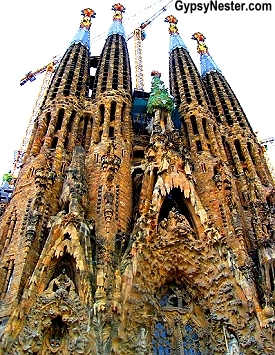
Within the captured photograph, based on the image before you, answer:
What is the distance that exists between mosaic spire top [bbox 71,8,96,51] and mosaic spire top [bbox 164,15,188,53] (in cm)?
599

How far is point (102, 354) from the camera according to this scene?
11.2 metres

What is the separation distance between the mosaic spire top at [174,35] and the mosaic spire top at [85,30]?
599 cm

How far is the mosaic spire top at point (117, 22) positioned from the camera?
30.5m

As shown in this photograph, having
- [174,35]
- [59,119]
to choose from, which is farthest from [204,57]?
[59,119]

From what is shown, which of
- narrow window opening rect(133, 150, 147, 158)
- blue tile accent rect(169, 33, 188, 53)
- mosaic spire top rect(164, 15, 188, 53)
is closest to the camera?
narrow window opening rect(133, 150, 147, 158)

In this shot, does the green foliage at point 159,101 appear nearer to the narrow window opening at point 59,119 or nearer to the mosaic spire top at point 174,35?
the narrow window opening at point 59,119

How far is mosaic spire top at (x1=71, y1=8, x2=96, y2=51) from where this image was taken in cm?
2824

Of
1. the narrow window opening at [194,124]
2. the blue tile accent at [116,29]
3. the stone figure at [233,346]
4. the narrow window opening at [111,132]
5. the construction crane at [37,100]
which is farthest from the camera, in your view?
the construction crane at [37,100]

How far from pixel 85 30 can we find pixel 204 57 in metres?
8.49

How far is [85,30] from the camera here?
99.2 ft

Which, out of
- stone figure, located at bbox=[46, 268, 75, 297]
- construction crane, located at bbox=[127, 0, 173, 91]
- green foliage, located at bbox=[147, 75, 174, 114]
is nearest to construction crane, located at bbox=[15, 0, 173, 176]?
construction crane, located at bbox=[127, 0, 173, 91]

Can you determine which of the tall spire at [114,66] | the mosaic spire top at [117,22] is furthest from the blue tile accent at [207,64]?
the mosaic spire top at [117,22]

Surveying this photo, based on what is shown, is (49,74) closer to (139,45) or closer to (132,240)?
(139,45)

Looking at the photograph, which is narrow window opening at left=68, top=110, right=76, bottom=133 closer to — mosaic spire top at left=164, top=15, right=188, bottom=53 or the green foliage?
the green foliage
